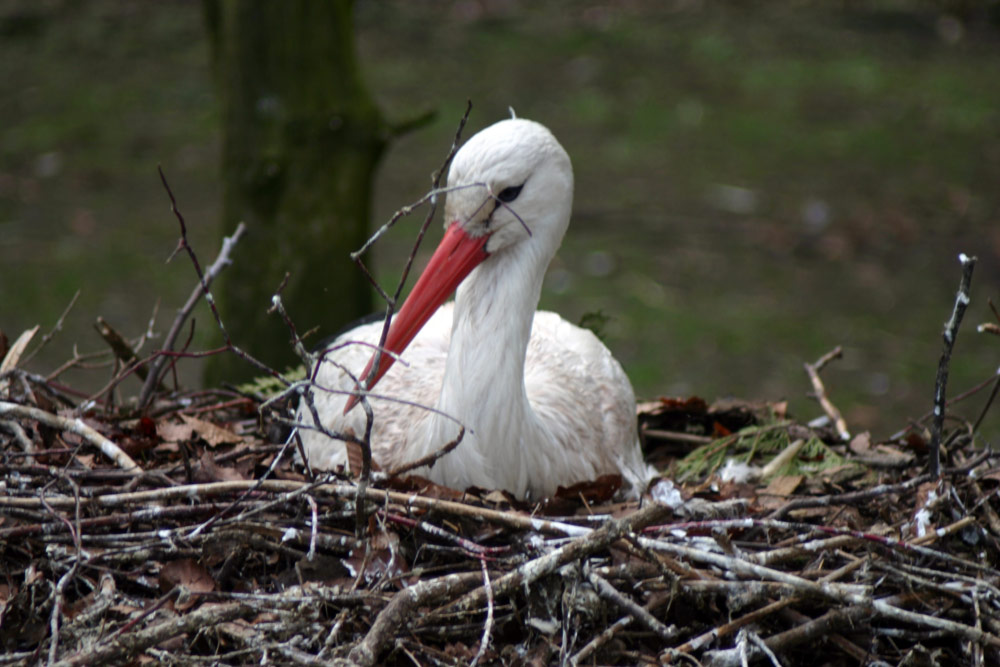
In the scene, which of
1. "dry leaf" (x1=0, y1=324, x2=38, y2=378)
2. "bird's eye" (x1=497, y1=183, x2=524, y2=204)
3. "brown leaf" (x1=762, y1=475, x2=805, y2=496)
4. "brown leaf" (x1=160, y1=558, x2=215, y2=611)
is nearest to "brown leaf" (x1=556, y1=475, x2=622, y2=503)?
"brown leaf" (x1=762, y1=475, x2=805, y2=496)

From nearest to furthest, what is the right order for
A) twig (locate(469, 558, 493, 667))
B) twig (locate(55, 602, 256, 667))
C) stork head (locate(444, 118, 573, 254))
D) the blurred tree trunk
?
twig (locate(55, 602, 256, 667)) < twig (locate(469, 558, 493, 667)) < stork head (locate(444, 118, 573, 254)) < the blurred tree trunk

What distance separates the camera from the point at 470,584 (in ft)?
8.55

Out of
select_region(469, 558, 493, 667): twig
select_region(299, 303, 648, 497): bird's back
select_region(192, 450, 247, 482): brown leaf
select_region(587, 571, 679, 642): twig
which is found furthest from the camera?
select_region(299, 303, 648, 497): bird's back

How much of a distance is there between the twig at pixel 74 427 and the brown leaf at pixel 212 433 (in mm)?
426

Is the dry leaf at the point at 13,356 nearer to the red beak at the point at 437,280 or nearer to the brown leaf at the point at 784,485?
the red beak at the point at 437,280

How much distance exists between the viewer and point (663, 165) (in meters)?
10.9

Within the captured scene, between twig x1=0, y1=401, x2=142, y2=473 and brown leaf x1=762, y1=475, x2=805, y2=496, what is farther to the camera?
brown leaf x1=762, y1=475, x2=805, y2=496

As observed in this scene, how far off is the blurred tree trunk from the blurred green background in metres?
0.23

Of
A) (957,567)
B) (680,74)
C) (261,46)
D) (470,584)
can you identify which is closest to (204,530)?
(470,584)

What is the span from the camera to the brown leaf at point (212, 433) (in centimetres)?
354

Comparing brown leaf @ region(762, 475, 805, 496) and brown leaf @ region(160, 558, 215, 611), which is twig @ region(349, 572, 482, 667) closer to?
brown leaf @ region(160, 558, 215, 611)

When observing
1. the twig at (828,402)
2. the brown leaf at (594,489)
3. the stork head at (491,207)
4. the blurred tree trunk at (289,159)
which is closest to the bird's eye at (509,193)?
the stork head at (491,207)

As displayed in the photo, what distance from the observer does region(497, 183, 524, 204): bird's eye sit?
325cm

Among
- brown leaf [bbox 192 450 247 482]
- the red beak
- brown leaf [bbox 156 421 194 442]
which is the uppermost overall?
the red beak
